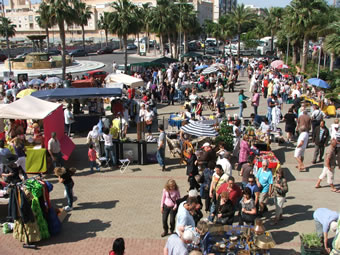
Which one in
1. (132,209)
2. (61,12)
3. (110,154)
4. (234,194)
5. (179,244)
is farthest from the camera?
(61,12)

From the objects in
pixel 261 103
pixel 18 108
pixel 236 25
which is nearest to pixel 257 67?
pixel 261 103

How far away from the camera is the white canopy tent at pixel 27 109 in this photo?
12344 millimetres

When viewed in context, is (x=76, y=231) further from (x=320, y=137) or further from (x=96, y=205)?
(x=320, y=137)

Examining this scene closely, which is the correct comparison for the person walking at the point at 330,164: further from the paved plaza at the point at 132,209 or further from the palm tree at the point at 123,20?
the palm tree at the point at 123,20

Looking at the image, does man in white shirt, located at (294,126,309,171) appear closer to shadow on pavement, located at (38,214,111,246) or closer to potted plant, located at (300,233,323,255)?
potted plant, located at (300,233,323,255)

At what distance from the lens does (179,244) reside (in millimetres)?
6176

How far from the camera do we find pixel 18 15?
124 m

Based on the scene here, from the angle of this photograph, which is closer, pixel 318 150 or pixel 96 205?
pixel 96 205

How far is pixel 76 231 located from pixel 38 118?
16.3ft

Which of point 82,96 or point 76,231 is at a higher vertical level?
point 82,96

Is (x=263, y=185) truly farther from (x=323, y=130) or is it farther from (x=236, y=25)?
(x=236, y=25)

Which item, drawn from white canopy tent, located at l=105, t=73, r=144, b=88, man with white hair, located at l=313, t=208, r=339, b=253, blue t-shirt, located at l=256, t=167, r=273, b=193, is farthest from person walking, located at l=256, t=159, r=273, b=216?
white canopy tent, located at l=105, t=73, r=144, b=88

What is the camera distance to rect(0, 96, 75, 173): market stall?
12.2m

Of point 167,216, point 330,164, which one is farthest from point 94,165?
point 330,164
